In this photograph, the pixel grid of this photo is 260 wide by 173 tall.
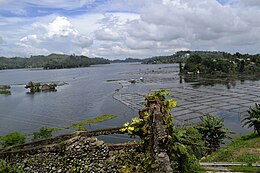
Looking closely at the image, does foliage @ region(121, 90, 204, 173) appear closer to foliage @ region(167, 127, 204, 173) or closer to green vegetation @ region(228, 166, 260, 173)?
foliage @ region(167, 127, 204, 173)

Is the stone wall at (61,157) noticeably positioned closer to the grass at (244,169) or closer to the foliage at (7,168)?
the foliage at (7,168)

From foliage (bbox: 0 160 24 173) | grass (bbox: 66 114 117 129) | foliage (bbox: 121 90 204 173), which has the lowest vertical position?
grass (bbox: 66 114 117 129)

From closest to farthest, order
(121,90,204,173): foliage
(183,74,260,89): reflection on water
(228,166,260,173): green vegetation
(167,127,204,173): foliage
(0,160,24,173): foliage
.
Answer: (0,160,24,173): foliage < (121,90,204,173): foliage < (167,127,204,173): foliage < (228,166,260,173): green vegetation < (183,74,260,89): reflection on water

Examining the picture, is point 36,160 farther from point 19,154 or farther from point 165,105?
point 165,105

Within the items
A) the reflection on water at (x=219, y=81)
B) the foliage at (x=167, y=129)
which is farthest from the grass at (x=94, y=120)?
the reflection on water at (x=219, y=81)

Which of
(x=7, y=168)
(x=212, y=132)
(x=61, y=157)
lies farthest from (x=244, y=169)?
(x=7, y=168)

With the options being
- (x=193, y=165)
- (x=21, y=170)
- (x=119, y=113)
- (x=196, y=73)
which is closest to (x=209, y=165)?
(x=193, y=165)

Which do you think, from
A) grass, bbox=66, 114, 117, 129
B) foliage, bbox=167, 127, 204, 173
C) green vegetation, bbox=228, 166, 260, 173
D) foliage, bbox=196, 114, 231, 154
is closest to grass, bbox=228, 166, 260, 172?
green vegetation, bbox=228, 166, 260, 173

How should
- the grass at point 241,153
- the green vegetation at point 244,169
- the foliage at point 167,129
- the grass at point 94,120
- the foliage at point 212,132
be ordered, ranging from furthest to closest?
the grass at point 94,120 → the foliage at point 212,132 → the grass at point 241,153 → the green vegetation at point 244,169 → the foliage at point 167,129

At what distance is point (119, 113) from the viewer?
49844mm

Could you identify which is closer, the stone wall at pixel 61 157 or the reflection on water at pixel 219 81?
the stone wall at pixel 61 157

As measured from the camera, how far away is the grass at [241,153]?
20584 mm

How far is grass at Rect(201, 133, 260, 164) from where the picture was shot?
20.6 metres

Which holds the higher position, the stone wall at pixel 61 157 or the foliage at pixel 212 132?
the stone wall at pixel 61 157
